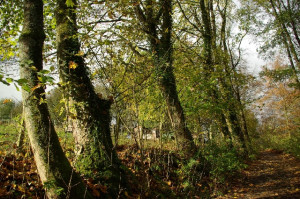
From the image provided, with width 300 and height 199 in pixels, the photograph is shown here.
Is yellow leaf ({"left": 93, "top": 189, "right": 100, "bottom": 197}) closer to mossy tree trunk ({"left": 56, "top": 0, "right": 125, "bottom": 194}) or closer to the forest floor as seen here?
the forest floor

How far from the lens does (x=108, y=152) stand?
400 cm

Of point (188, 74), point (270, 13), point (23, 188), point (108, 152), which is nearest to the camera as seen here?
point (23, 188)

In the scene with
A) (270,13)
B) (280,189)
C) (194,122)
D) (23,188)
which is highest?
(270,13)

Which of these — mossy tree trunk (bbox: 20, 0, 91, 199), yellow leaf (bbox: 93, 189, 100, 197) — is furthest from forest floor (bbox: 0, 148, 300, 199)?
mossy tree trunk (bbox: 20, 0, 91, 199)

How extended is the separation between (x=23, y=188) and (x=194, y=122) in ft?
19.2

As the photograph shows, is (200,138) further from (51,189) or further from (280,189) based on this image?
(51,189)

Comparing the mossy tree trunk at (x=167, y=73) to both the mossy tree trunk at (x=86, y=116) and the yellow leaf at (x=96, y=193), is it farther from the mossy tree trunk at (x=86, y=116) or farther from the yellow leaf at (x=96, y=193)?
the yellow leaf at (x=96, y=193)

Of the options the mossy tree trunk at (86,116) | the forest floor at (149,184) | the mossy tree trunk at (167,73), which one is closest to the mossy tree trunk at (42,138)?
the forest floor at (149,184)

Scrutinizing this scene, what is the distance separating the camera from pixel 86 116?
4.06 m

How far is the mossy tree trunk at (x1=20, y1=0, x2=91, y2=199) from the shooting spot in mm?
2613

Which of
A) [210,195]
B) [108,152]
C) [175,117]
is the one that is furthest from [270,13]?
[108,152]

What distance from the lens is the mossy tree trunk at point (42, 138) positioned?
2.61 meters

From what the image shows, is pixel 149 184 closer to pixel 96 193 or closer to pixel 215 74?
pixel 96 193

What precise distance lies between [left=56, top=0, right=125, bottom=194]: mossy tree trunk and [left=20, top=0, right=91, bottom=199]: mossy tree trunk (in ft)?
3.15
